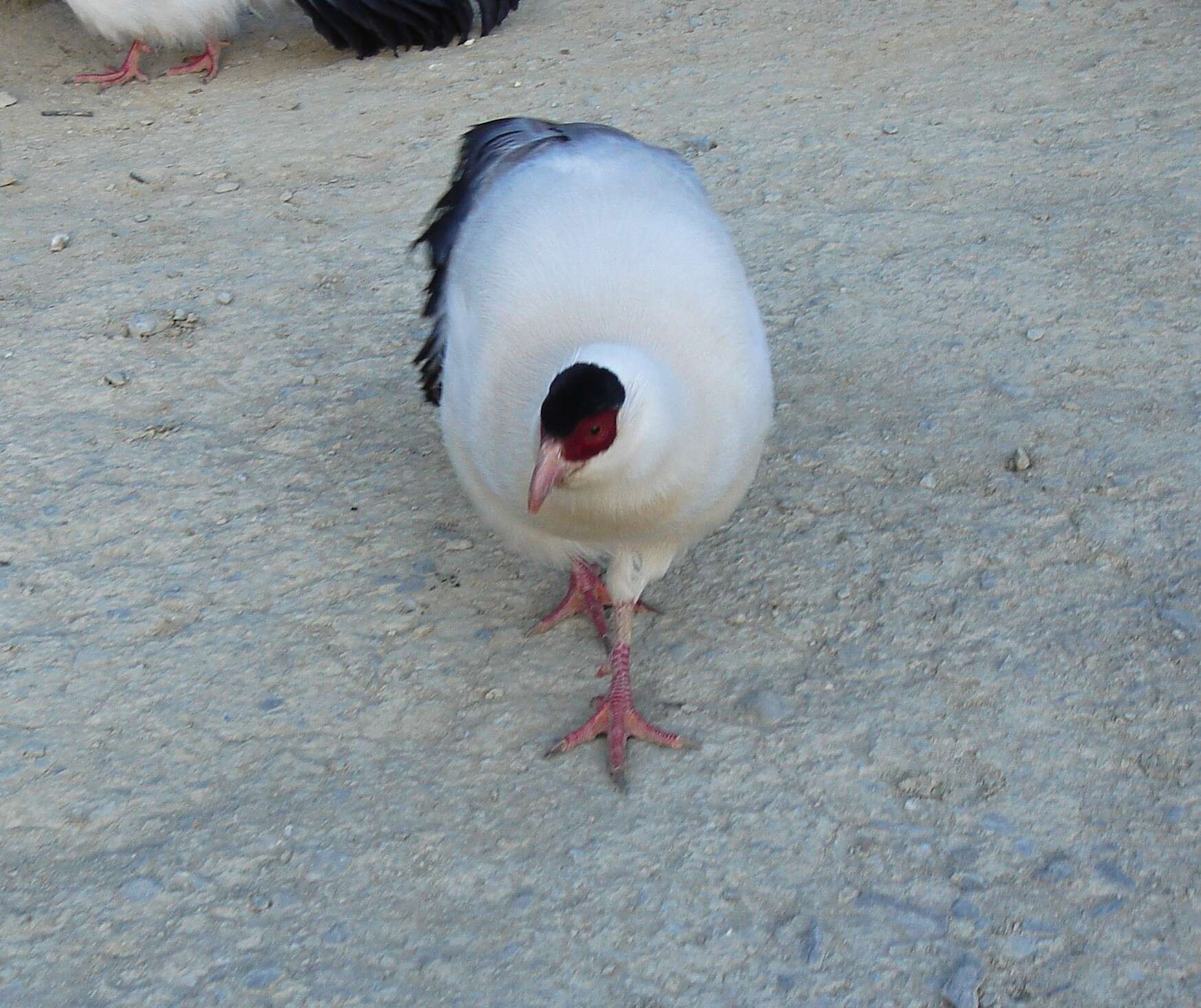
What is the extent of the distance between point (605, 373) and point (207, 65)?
5.73 meters

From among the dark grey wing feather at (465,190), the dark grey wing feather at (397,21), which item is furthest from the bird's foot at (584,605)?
the dark grey wing feather at (397,21)

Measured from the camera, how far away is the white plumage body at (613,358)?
2770mm

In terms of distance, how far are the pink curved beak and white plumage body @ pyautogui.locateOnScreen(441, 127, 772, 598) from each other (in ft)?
0.19

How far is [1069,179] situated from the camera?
18.0ft

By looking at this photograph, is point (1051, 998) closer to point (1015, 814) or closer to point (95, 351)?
point (1015, 814)

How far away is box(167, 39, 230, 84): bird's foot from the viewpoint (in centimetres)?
729

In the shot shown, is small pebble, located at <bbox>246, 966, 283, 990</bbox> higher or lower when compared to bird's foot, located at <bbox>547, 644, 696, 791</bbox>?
higher

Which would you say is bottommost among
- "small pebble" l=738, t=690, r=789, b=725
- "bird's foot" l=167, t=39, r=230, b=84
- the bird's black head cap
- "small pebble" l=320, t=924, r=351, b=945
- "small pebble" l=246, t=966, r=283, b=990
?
"bird's foot" l=167, t=39, r=230, b=84

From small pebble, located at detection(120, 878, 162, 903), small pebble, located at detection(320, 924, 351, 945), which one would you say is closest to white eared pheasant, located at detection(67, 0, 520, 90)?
small pebble, located at detection(120, 878, 162, 903)

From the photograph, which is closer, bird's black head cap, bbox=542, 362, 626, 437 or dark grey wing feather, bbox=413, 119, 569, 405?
bird's black head cap, bbox=542, 362, 626, 437

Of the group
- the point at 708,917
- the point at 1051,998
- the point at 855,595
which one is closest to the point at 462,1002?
the point at 708,917

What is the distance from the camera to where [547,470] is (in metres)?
2.60

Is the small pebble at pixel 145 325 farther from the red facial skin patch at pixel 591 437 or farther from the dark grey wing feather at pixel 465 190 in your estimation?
the red facial skin patch at pixel 591 437

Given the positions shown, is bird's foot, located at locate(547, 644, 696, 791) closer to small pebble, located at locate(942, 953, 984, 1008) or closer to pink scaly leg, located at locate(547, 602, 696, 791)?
pink scaly leg, located at locate(547, 602, 696, 791)
